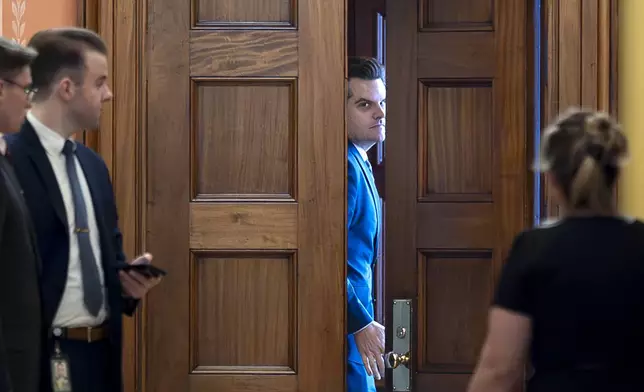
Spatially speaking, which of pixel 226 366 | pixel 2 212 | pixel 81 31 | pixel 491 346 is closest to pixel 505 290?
pixel 491 346

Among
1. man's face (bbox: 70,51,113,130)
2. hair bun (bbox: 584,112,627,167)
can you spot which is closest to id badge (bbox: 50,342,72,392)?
man's face (bbox: 70,51,113,130)

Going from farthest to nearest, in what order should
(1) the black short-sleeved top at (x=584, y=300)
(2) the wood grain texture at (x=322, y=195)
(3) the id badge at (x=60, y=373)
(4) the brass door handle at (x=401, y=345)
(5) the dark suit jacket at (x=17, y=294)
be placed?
(4) the brass door handle at (x=401, y=345), (2) the wood grain texture at (x=322, y=195), (3) the id badge at (x=60, y=373), (5) the dark suit jacket at (x=17, y=294), (1) the black short-sleeved top at (x=584, y=300)

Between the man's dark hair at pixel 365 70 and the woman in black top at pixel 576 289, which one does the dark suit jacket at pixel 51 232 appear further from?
the man's dark hair at pixel 365 70

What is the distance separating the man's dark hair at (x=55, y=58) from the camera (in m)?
2.81

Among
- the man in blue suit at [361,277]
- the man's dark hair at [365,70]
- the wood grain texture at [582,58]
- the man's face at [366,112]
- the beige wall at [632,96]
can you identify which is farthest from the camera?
the man's dark hair at [365,70]

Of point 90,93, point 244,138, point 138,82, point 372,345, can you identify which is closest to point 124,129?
point 138,82

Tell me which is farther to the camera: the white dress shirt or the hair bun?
the white dress shirt

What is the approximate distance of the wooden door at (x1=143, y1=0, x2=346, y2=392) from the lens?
3773mm

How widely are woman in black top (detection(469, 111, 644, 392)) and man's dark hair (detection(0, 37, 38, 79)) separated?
1139mm

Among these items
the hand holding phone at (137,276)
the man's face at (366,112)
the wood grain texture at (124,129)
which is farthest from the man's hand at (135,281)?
the man's face at (366,112)

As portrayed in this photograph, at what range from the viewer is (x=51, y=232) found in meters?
2.66

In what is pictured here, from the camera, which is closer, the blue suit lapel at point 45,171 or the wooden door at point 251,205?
the blue suit lapel at point 45,171

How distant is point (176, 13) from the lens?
381 cm

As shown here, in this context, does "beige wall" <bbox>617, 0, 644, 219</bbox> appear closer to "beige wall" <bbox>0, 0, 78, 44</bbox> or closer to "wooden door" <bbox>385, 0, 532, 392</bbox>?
"wooden door" <bbox>385, 0, 532, 392</bbox>
